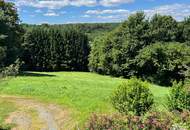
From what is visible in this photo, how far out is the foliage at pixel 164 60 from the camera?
2285 inches

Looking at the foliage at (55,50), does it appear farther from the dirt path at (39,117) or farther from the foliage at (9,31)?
the dirt path at (39,117)

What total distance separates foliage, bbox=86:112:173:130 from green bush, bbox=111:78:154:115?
7.13 m

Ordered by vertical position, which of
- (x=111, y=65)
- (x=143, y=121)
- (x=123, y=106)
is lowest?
(x=111, y=65)

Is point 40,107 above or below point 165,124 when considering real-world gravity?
below

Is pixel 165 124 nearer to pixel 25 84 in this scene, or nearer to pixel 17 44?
pixel 25 84

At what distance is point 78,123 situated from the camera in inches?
926

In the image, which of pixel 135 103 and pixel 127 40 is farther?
pixel 127 40

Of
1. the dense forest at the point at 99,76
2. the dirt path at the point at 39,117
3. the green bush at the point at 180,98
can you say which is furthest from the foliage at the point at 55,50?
the green bush at the point at 180,98

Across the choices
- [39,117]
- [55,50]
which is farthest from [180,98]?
[55,50]

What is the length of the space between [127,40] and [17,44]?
18104mm

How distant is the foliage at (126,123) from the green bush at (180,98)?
912 centimetres

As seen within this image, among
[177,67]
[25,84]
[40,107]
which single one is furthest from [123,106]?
[177,67]

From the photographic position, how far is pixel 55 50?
79.8m

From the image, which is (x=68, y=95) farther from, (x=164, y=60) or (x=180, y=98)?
(x=164, y=60)
